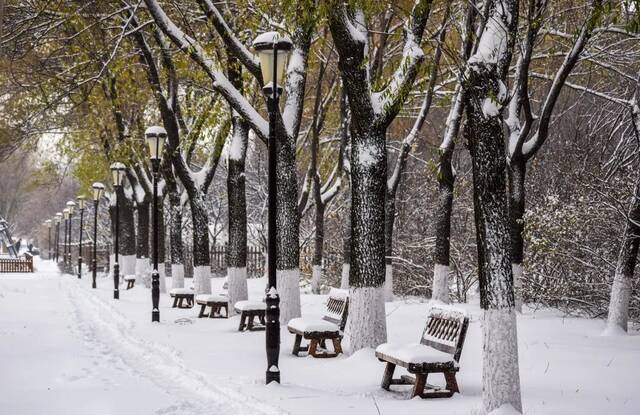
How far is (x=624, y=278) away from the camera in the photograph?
Result: 43.0ft

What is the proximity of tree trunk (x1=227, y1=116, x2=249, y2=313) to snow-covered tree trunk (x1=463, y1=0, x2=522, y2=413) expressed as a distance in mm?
10012

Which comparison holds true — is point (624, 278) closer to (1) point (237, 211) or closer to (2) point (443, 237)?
(2) point (443, 237)

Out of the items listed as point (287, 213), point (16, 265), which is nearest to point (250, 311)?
point (287, 213)

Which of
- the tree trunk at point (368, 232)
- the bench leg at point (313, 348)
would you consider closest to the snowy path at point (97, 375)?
the bench leg at point (313, 348)

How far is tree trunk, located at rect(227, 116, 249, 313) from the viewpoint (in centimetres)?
1686

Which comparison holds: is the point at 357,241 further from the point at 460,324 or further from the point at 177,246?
the point at 177,246

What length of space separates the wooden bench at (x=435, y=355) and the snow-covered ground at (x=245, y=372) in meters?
0.20

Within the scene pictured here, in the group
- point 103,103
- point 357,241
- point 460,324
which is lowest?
point 460,324

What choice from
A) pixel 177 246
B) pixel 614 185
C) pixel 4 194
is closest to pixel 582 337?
pixel 614 185

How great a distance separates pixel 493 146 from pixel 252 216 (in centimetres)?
4717

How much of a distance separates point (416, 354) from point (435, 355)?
0.22 metres

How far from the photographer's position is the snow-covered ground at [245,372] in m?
7.95

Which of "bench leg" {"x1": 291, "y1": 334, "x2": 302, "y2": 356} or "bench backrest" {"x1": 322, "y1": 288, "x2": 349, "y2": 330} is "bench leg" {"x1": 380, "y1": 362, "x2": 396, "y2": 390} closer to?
"bench leg" {"x1": 291, "y1": 334, "x2": 302, "y2": 356}

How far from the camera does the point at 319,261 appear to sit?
76.3 feet
